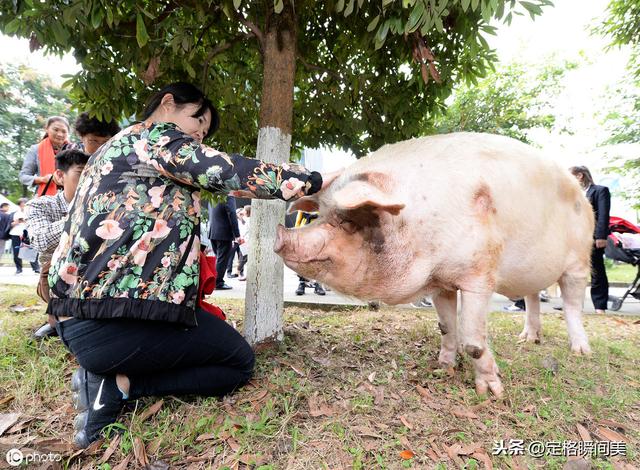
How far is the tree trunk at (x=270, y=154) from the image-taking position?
2930mm

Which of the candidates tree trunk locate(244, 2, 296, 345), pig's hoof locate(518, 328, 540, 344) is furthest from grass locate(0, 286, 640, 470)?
pig's hoof locate(518, 328, 540, 344)

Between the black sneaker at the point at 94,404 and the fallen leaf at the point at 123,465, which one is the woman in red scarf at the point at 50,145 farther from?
the fallen leaf at the point at 123,465

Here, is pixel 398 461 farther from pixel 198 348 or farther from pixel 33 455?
pixel 33 455

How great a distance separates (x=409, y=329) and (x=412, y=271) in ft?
5.75

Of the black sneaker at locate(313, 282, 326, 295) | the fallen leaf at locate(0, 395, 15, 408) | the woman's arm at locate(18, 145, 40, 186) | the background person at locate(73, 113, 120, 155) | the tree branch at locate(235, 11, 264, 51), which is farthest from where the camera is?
the black sneaker at locate(313, 282, 326, 295)

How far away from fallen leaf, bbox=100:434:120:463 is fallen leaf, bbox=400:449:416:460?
1419 mm

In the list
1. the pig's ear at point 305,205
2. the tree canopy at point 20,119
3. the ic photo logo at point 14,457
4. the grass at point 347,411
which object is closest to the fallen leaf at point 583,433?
the grass at point 347,411

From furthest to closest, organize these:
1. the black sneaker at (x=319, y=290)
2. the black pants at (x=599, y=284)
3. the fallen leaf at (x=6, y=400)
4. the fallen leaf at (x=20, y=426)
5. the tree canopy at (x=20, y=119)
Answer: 1. the tree canopy at (x=20, y=119)
2. the black sneaker at (x=319, y=290)
3. the black pants at (x=599, y=284)
4. the fallen leaf at (x=6, y=400)
5. the fallen leaf at (x=20, y=426)

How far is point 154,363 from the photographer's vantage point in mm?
2127

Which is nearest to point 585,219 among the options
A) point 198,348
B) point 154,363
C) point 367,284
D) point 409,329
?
point 409,329

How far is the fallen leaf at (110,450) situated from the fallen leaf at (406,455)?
1.42 m

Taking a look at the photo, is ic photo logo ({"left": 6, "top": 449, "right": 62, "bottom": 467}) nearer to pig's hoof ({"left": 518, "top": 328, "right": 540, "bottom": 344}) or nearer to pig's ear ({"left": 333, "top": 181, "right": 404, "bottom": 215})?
pig's ear ({"left": 333, "top": 181, "right": 404, "bottom": 215})

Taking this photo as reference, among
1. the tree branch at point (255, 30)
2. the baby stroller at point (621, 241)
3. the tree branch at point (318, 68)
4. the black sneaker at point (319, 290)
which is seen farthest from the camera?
the black sneaker at point (319, 290)

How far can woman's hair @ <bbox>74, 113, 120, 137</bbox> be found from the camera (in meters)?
3.46
